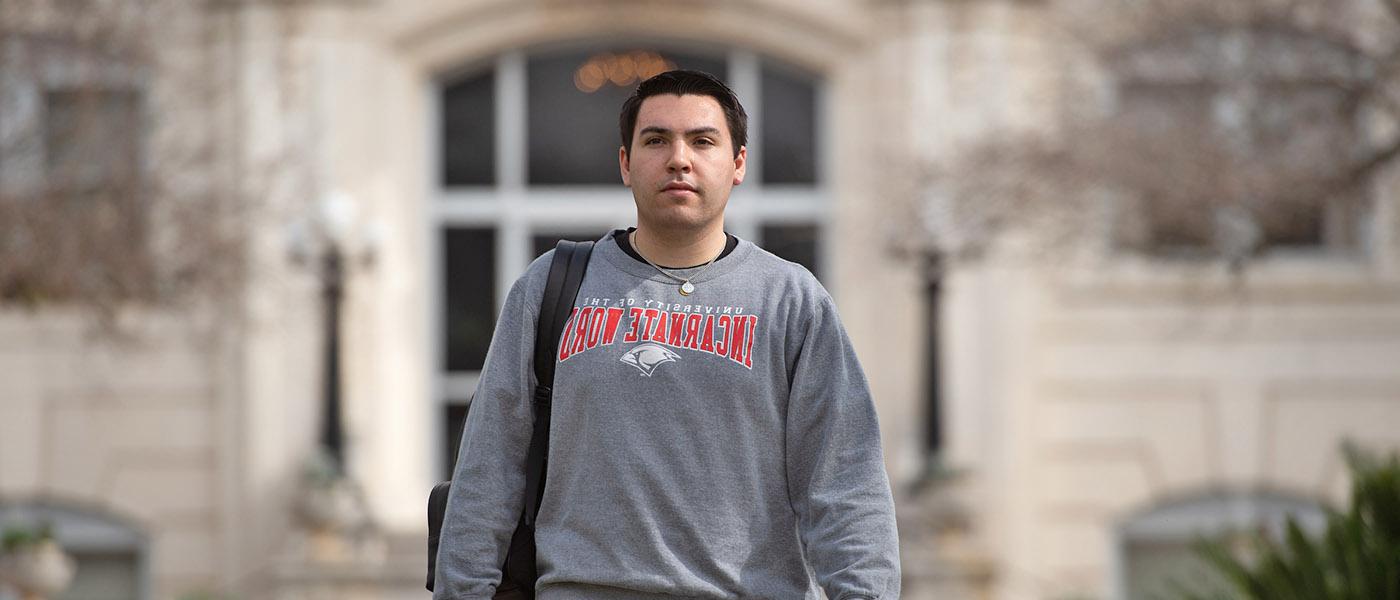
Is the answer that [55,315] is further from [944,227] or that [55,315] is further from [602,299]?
[602,299]

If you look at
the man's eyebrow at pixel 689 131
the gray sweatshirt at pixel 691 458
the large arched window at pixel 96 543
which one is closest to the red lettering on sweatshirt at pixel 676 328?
the gray sweatshirt at pixel 691 458

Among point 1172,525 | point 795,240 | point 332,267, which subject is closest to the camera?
point 332,267

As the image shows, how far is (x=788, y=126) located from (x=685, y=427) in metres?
16.5

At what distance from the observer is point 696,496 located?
3.79 meters

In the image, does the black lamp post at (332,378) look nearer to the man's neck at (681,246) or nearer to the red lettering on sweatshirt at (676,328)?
the man's neck at (681,246)

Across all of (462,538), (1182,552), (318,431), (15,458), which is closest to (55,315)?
(15,458)

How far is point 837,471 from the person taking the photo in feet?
12.6

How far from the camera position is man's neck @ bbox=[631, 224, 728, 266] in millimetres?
3943

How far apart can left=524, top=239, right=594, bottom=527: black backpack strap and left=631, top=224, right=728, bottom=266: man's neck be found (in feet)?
0.51

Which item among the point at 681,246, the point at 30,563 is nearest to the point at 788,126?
the point at 30,563

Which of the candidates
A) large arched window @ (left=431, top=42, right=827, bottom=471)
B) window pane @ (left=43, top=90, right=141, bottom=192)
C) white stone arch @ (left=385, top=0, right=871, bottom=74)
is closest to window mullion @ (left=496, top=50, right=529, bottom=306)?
large arched window @ (left=431, top=42, right=827, bottom=471)

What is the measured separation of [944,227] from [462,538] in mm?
12689

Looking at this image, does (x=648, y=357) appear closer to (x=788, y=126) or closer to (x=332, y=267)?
(x=332, y=267)

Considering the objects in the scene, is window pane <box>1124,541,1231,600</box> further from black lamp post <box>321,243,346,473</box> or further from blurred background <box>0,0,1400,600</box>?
black lamp post <box>321,243,346,473</box>
